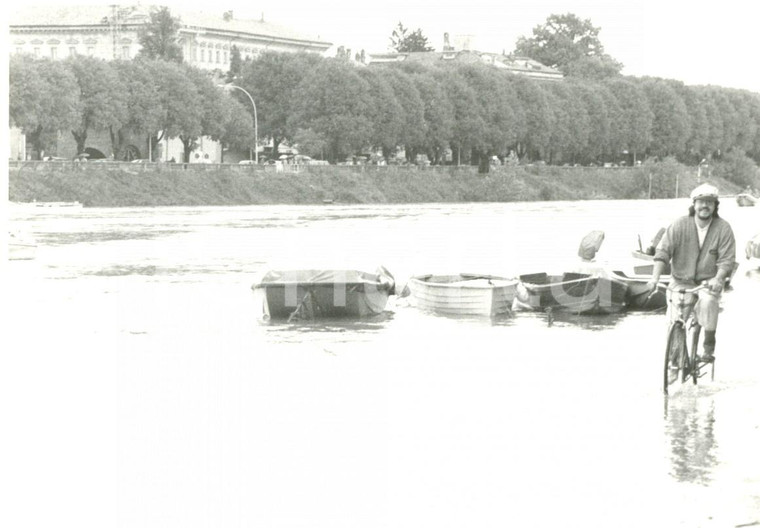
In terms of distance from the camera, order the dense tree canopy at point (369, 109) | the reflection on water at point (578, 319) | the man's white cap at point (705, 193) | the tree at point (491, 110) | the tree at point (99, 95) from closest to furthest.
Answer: the man's white cap at point (705, 193), the reflection on water at point (578, 319), the tree at point (99, 95), the dense tree canopy at point (369, 109), the tree at point (491, 110)

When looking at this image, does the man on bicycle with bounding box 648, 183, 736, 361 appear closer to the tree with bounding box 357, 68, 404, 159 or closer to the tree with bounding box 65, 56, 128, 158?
the tree with bounding box 65, 56, 128, 158

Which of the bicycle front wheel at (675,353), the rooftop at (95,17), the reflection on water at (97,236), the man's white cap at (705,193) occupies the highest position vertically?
the rooftop at (95,17)

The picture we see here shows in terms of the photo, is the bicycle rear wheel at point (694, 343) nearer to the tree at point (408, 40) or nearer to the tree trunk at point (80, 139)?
the tree trunk at point (80, 139)

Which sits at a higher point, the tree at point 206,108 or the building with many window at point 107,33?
the building with many window at point 107,33

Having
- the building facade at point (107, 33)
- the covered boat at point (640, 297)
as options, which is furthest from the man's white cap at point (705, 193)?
the building facade at point (107, 33)

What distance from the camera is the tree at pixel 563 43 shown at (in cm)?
16962

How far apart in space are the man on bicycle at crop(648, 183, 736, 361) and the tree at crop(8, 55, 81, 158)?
3011 inches

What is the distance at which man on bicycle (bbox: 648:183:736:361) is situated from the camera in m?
16.3

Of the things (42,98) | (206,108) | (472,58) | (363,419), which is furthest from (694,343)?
(472,58)

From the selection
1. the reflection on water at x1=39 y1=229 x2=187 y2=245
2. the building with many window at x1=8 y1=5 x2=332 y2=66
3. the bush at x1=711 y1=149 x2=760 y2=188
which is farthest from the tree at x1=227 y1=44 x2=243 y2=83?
the reflection on water at x1=39 y1=229 x2=187 y2=245

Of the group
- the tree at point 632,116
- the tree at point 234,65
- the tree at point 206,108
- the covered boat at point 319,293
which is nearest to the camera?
the covered boat at point 319,293

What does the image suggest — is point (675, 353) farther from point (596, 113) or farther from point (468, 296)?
point (596, 113)

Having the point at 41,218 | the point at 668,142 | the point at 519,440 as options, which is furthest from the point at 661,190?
the point at 519,440

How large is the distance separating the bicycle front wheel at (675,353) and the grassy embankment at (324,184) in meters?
72.5
